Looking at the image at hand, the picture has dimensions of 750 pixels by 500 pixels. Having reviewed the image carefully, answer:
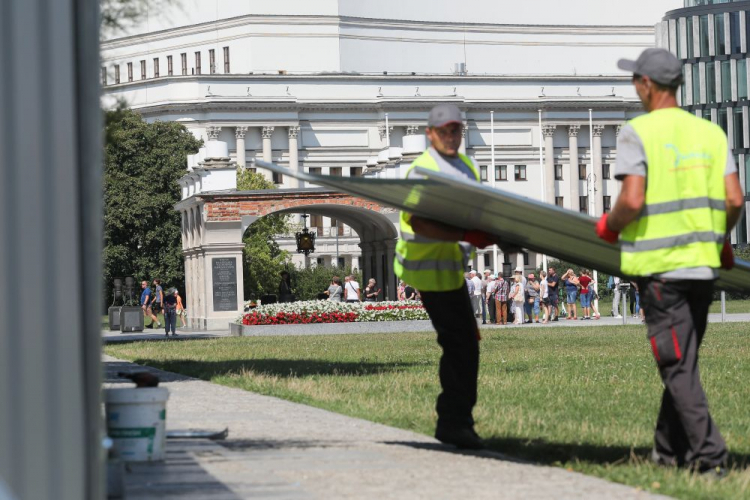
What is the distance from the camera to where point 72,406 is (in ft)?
16.1

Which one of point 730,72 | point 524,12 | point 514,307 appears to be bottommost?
point 514,307

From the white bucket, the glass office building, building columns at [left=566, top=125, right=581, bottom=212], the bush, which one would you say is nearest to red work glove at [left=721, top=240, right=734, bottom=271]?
the white bucket

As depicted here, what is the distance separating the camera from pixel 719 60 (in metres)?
99.0

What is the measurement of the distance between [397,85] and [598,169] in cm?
1652

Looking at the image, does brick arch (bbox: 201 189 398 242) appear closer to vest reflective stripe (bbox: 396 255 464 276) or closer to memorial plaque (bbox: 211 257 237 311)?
memorial plaque (bbox: 211 257 237 311)

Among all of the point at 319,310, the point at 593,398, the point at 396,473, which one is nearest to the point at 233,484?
the point at 396,473

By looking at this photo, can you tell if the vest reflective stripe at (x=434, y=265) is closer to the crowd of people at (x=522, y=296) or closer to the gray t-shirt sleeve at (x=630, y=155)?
the gray t-shirt sleeve at (x=630, y=155)

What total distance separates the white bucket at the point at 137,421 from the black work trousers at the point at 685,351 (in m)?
2.34

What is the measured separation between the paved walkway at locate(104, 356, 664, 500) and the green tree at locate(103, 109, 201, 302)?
66570 mm

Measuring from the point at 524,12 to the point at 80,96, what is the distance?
119711mm

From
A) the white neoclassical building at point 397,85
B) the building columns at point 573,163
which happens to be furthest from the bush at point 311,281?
the building columns at point 573,163

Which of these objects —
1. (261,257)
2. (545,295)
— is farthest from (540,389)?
(261,257)

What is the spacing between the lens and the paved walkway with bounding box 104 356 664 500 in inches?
263

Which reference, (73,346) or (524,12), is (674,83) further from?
(524,12)
